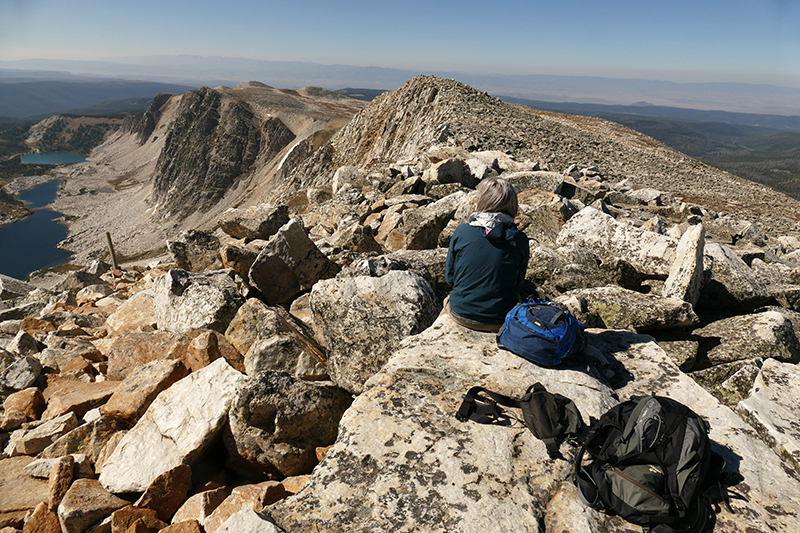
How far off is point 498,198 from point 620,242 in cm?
492

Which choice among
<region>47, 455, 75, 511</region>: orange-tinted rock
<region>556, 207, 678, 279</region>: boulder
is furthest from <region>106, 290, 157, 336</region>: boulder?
<region>556, 207, 678, 279</region>: boulder

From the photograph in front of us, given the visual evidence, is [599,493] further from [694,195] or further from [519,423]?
[694,195]

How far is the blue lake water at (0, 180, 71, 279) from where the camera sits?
96938 millimetres

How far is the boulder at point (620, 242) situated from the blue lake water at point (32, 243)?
117349mm

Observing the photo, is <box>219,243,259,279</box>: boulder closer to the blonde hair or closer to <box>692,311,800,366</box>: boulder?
the blonde hair

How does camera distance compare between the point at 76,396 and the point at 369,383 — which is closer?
the point at 369,383

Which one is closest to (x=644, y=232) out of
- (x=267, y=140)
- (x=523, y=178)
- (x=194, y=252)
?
(x=523, y=178)

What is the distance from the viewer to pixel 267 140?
353 feet

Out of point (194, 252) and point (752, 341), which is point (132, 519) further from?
point (194, 252)

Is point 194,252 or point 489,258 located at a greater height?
point 489,258

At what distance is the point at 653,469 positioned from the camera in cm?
350

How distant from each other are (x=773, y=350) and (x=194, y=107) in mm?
135202

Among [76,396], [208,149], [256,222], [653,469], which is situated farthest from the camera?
[208,149]

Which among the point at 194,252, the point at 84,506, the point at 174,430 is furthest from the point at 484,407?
the point at 194,252
